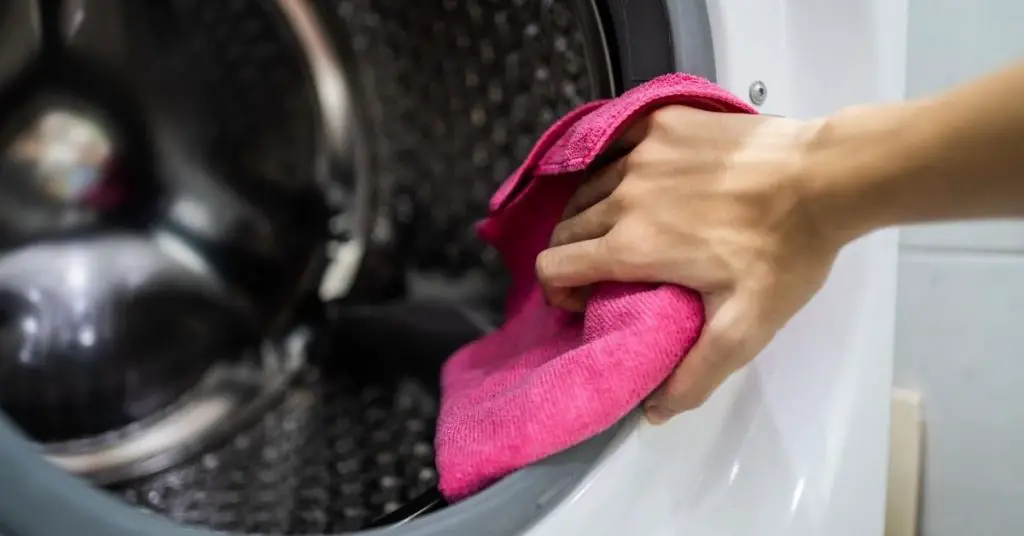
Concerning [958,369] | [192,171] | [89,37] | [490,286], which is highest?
[89,37]

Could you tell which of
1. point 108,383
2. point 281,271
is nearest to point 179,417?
point 108,383

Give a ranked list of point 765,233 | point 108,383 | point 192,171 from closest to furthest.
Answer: point 765,233
point 108,383
point 192,171

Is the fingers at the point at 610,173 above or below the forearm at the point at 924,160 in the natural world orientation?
below

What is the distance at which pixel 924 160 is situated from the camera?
0.31 metres

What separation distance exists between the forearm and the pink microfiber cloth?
74mm

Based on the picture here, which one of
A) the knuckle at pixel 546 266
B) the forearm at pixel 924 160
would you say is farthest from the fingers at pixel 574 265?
the forearm at pixel 924 160

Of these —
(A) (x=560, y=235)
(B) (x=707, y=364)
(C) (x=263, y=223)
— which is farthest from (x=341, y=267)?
(B) (x=707, y=364)

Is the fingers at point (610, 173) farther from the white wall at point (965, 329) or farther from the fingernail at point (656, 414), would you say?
the white wall at point (965, 329)

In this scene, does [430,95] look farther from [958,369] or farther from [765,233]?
[958,369]

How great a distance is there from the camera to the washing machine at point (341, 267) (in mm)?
441

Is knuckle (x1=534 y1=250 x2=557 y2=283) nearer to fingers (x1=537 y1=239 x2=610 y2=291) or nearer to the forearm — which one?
fingers (x1=537 y1=239 x2=610 y2=291)

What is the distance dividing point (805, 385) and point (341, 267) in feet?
1.43

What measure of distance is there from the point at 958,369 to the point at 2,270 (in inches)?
29.7

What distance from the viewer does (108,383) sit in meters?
0.59
